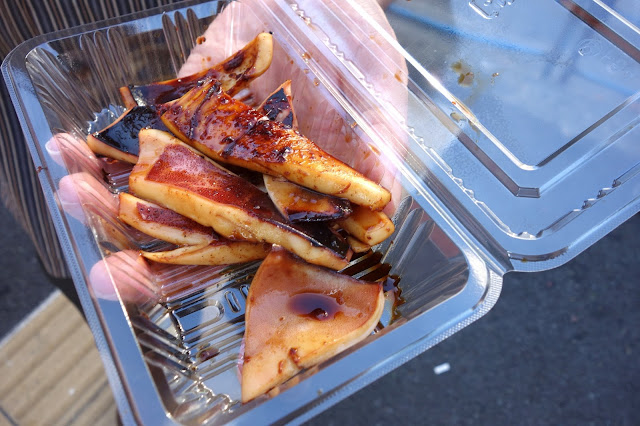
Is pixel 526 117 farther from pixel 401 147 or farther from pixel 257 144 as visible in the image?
pixel 257 144

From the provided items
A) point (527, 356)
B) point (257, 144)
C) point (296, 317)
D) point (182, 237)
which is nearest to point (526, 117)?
point (257, 144)

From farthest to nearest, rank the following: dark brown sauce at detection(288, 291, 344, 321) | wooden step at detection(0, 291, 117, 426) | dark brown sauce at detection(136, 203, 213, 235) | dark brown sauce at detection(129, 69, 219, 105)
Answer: wooden step at detection(0, 291, 117, 426) < dark brown sauce at detection(129, 69, 219, 105) < dark brown sauce at detection(136, 203, 213, 235) < dark brown sauce at detection(288, 291, 344, 321)

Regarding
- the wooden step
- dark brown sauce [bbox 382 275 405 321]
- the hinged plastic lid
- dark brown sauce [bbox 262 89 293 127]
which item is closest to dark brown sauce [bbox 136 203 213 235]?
dark brown sauce [bbox 262 89 293 127]

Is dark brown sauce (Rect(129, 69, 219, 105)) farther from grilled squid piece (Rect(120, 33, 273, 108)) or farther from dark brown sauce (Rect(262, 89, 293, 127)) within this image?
dark brown sauce (Rect(262, 89, 293, 127))

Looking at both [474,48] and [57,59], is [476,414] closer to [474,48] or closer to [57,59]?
[474,48]

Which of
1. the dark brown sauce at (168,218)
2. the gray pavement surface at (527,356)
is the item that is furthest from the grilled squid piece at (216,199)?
the gray pavement surface at (527,356)

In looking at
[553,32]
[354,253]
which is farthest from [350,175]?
[553,32]
